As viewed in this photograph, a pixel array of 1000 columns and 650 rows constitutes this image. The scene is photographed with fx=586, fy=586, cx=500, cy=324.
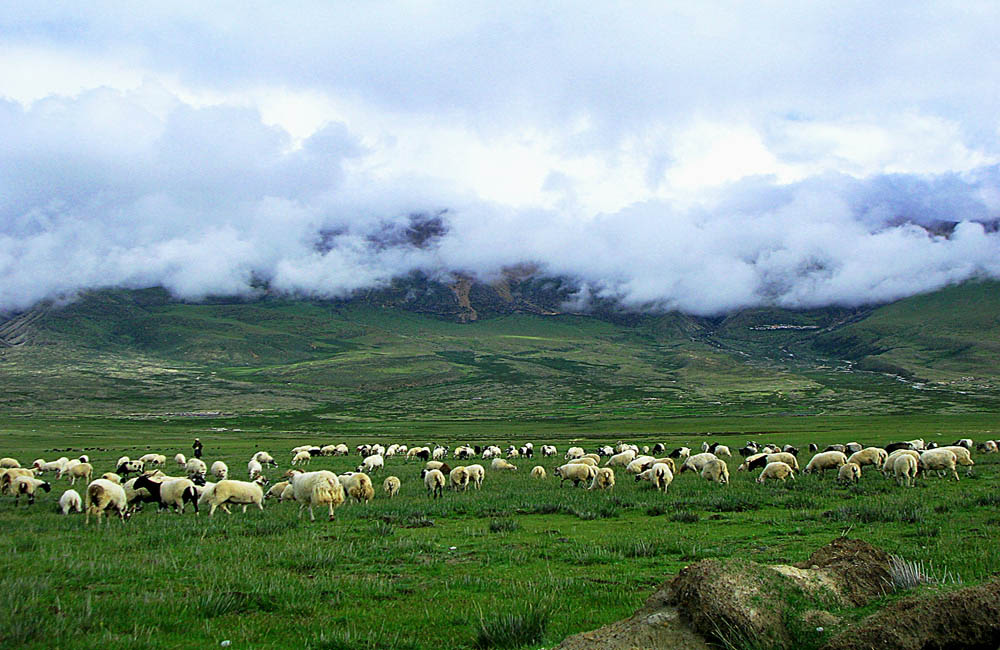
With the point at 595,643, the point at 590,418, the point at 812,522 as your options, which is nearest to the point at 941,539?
the point at 812,522

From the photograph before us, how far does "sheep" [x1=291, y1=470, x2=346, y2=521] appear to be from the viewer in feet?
65.0

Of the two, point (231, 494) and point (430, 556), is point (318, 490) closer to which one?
point (231, 494)

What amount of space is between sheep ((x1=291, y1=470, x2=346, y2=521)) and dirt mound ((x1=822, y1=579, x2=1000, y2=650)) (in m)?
17.0

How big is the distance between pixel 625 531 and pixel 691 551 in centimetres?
336

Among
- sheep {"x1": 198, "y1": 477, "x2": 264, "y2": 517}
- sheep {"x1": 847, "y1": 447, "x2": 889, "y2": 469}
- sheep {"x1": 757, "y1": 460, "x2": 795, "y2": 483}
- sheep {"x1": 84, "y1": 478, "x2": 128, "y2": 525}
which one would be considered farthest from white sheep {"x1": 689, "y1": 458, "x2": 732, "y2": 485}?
sheep {"x1": 84, "y1": 478, "x2": 128, "y2": 525}

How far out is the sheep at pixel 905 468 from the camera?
24.4 m

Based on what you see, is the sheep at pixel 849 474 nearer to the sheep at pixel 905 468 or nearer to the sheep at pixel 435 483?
the sheep at pixel 905 468

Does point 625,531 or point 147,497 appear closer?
point 625,531

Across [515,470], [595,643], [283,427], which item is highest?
[595,643]

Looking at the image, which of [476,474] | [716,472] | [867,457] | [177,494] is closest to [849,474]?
[867,457]

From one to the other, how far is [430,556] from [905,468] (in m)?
21.9

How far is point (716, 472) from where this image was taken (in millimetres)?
27484

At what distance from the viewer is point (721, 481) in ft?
88.8

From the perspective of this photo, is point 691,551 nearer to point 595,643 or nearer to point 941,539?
point 941,539
